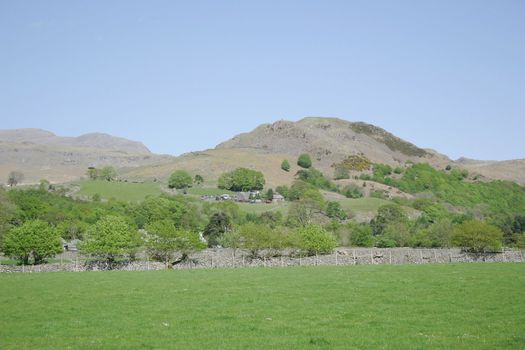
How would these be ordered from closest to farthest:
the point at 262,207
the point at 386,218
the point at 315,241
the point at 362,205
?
the point at 315,241
the point at 386,218
the point at 262,207
the point at 362,205

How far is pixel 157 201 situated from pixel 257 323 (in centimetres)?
12177

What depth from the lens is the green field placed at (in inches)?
725

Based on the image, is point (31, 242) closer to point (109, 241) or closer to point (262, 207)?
point (109, 241)

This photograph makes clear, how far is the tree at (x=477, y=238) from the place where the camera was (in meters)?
77.6

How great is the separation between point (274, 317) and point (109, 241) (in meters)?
53.5

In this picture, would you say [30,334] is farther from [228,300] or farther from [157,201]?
[157,201]

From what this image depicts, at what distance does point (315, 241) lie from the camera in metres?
80.9

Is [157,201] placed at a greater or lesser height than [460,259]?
greater

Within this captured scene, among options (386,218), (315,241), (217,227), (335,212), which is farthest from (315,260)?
(335,212)

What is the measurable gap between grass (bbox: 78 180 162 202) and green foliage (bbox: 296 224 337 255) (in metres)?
93.4

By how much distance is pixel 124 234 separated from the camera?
75.0 meters

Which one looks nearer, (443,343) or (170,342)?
(443,343)

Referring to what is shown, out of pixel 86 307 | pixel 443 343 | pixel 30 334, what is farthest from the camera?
pixel 86 307

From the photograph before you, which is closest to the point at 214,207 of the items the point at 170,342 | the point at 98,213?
the point at 98,213
